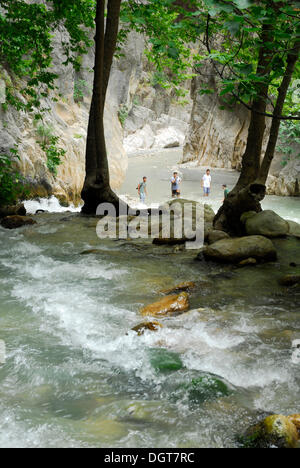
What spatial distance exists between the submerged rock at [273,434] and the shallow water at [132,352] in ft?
0.40

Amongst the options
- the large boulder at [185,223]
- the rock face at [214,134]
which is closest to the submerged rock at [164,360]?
the large boulder at [185,223]

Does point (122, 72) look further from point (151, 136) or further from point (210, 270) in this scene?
point (151, 136)

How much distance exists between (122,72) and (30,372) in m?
22.8

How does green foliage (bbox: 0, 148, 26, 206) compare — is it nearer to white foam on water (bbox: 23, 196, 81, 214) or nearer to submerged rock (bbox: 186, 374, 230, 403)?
white foam on water (bbox: 23, 196, 81, 214)

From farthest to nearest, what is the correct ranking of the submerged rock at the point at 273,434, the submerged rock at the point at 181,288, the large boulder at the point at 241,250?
the large boulder at the point at 241,250 → the submerged rock at the point at 181,288 → the submerged rock at the point at 273,434

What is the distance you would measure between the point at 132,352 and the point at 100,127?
330 inches

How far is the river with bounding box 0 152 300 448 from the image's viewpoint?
2.71 meters

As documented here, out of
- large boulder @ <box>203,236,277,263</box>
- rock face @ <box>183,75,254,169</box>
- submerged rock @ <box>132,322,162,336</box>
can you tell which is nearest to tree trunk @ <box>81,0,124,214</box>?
large boulder @ <box>203,236,277,263</box>

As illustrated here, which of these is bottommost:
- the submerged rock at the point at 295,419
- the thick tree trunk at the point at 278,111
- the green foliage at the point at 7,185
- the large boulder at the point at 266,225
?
the submerged rock at the point at 295,419

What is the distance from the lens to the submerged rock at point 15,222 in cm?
941

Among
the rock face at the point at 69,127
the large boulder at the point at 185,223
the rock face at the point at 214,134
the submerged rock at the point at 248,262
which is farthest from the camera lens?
the rock face at the point at 214,134

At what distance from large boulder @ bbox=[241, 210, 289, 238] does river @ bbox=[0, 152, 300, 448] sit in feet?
3.64

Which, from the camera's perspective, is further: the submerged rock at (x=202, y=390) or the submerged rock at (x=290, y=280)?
the submerged rock at (x=290, y=280)

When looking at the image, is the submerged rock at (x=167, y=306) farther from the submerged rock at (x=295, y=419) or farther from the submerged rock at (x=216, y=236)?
the submerged rock at (x=216, y=236)
